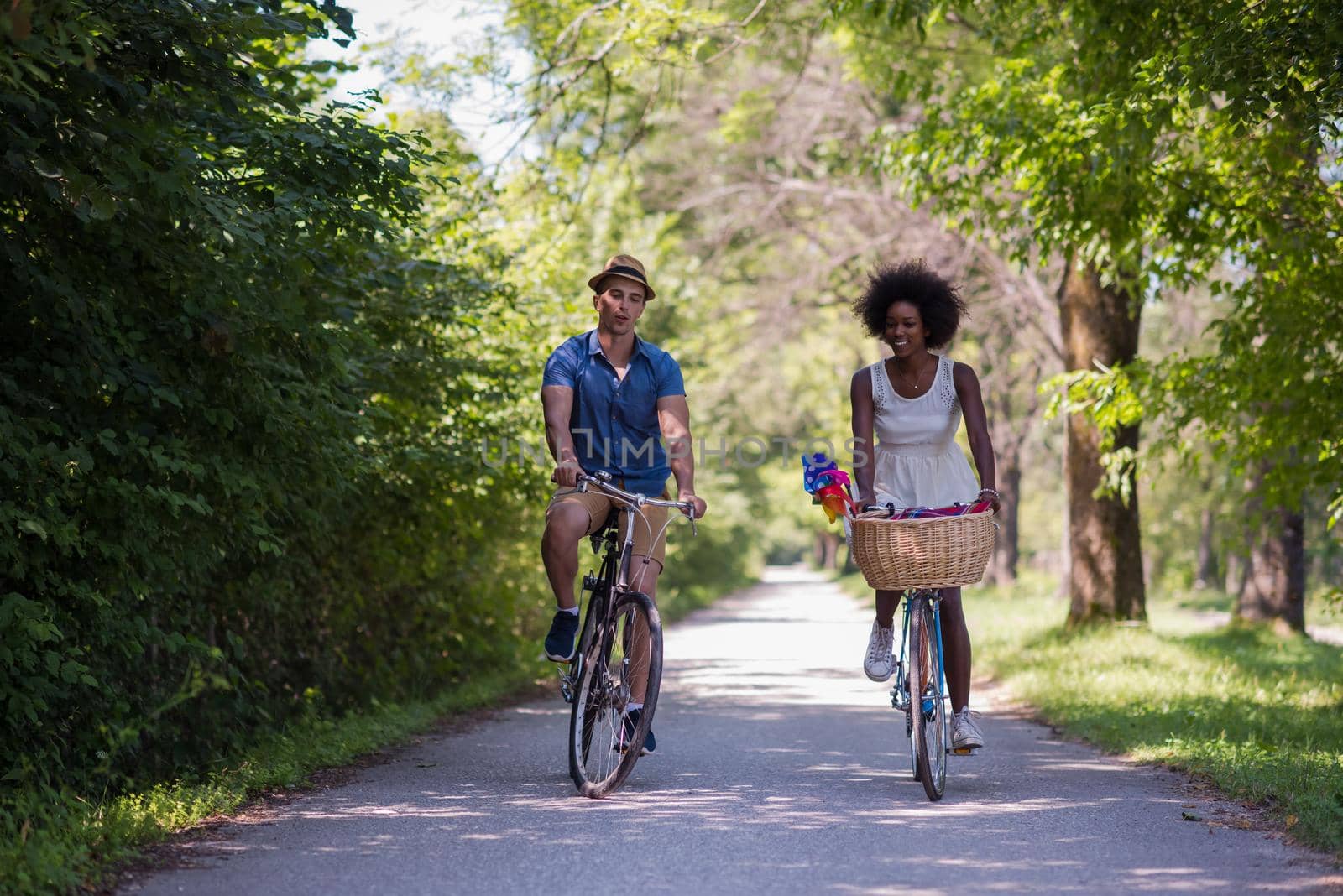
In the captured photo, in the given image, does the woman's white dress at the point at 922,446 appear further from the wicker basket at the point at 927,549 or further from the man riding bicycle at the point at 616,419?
the man riding bicycle at the point at 616,419

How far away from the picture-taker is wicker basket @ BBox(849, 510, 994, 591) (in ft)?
20.8

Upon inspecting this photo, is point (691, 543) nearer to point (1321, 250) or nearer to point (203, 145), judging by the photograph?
point (1321, 250)

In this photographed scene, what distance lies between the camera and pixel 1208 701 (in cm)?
1011

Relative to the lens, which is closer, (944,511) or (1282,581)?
(944,511)

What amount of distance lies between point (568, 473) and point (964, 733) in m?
2.15

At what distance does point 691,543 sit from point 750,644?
43.4 feet

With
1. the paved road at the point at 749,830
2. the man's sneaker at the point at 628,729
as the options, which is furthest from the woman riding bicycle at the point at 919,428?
the man's sneaker at the point at 628,729

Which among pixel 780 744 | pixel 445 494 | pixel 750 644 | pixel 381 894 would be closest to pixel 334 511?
pixel 445 494

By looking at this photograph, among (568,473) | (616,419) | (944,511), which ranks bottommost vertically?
(944,511)

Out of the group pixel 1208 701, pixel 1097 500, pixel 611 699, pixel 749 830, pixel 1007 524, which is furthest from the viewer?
→ pixel 1007 524

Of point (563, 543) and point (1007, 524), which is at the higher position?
point (1007, 524)

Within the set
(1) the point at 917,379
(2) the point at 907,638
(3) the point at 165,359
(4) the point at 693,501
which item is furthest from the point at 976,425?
(3) the point at 165,359

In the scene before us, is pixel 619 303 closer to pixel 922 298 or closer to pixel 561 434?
pixel 561 434

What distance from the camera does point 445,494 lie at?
37.3 ft
